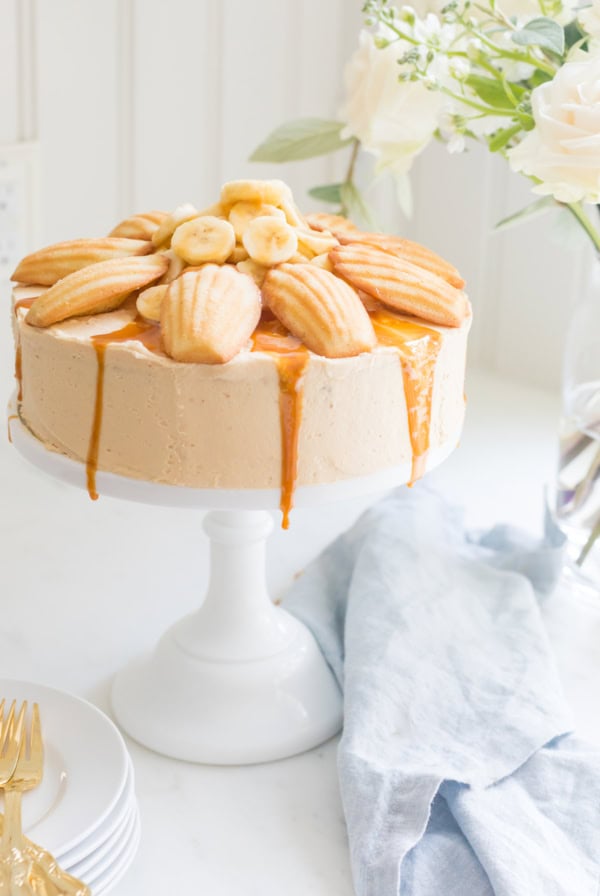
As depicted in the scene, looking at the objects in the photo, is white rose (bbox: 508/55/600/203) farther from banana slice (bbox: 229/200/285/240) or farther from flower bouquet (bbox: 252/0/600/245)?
banana slice (bbox: 229/200/285/240)

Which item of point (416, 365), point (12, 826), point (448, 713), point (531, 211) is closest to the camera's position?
point (12, 826)

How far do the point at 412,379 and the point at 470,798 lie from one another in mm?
273

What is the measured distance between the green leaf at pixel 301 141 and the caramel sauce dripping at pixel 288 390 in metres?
0.34

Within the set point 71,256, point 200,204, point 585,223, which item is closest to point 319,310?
point 71,256

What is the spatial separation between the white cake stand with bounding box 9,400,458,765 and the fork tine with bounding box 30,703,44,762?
0.42 ft

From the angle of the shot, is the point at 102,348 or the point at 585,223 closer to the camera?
the point at 102,348

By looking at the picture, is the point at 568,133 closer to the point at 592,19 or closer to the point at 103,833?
the point at 592,19

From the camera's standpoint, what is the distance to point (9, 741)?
0.81m

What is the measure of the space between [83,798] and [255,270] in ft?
1.16

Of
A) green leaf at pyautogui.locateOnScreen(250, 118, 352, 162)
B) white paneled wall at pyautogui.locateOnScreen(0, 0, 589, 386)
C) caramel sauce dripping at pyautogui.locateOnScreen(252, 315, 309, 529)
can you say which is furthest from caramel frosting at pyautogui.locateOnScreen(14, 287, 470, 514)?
white paneled wall at pyautogui.locateOnScreen(0, 0, 589, 386)

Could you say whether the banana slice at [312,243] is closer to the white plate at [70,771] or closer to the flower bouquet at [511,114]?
the flower bouquet at [511,114]

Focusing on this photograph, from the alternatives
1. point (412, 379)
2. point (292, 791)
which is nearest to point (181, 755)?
point (292, 791)

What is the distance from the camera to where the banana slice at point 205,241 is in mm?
858

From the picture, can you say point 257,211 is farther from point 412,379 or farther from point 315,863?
point 315,863
